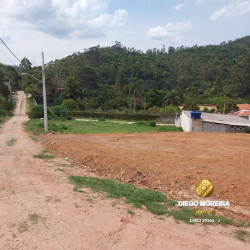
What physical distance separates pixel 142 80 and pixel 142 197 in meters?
68.6

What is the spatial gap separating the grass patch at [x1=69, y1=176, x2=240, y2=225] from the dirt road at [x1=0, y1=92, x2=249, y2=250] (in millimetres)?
268

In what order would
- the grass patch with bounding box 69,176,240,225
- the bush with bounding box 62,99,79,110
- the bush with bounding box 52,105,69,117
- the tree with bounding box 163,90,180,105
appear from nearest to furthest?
the grass patch with bounding box 69,176,240,225
the bush with bounding box 52,105,69,117
the bush with bounding box 62,99,79,110
the tree with bounding box 163,90,180,105

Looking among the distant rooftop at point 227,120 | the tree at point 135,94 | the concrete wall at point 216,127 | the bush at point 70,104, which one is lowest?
the concrete wall at point 216,127

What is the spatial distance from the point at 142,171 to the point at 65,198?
3.00m

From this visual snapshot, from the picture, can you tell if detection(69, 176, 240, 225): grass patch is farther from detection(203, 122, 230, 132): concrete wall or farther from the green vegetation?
the green vegetation

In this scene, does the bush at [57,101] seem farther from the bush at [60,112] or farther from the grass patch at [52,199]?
the grass patch at [52,199]

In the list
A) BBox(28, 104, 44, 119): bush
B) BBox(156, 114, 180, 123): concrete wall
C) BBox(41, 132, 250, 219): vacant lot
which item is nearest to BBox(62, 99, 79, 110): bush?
BBox(28, 104, 44, 119): bush

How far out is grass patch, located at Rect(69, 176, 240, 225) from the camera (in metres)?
4.79

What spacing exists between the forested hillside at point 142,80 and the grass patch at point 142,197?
1631 inches

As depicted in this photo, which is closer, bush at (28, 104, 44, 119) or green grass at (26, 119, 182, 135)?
green grass at (26, 119, 182, 135)

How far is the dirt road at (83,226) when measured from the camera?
367 cm

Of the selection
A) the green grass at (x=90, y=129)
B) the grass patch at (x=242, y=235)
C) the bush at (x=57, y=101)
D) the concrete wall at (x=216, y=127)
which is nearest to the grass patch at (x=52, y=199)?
the grass patch at (x=242, y=235)

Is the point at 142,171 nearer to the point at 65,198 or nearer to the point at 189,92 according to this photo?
the point at 65,198

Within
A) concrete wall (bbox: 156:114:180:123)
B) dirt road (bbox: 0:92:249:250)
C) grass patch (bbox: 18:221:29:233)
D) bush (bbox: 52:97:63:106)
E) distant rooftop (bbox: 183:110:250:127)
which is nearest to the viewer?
dirt road (bbox: 0:92:249:250)
